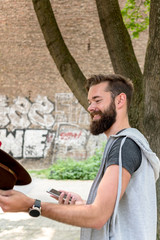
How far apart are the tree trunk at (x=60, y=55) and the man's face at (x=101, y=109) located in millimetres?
1970

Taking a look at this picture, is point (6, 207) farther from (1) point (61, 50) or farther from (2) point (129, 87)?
(1) point (61, 50)

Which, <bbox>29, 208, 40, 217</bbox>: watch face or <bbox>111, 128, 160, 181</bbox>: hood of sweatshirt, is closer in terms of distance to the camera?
<bbox>29, 208, 40, 217</bbox>: watch face

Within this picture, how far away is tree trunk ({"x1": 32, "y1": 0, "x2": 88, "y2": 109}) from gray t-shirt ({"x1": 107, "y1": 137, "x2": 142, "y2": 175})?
230 centimetres

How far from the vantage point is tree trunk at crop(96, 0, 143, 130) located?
3.99 meters

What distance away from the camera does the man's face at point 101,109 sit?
192 cm

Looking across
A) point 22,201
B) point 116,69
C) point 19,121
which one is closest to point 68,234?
point 116,69

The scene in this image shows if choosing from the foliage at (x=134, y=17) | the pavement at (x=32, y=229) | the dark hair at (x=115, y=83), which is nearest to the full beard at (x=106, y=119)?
the dark hair at (x=115, y=83)

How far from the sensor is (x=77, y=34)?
45.6ft

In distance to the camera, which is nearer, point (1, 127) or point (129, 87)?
point (129, 87)

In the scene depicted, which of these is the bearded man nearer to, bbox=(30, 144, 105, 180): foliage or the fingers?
the fingers

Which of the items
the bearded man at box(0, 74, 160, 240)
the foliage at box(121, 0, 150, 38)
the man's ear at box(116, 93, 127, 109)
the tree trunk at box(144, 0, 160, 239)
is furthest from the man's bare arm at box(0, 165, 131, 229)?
the foliage at box(121, 0, 150, 38)

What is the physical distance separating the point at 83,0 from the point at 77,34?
4.49 ft

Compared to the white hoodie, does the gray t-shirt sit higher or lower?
higher

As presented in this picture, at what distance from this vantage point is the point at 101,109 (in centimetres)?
195
